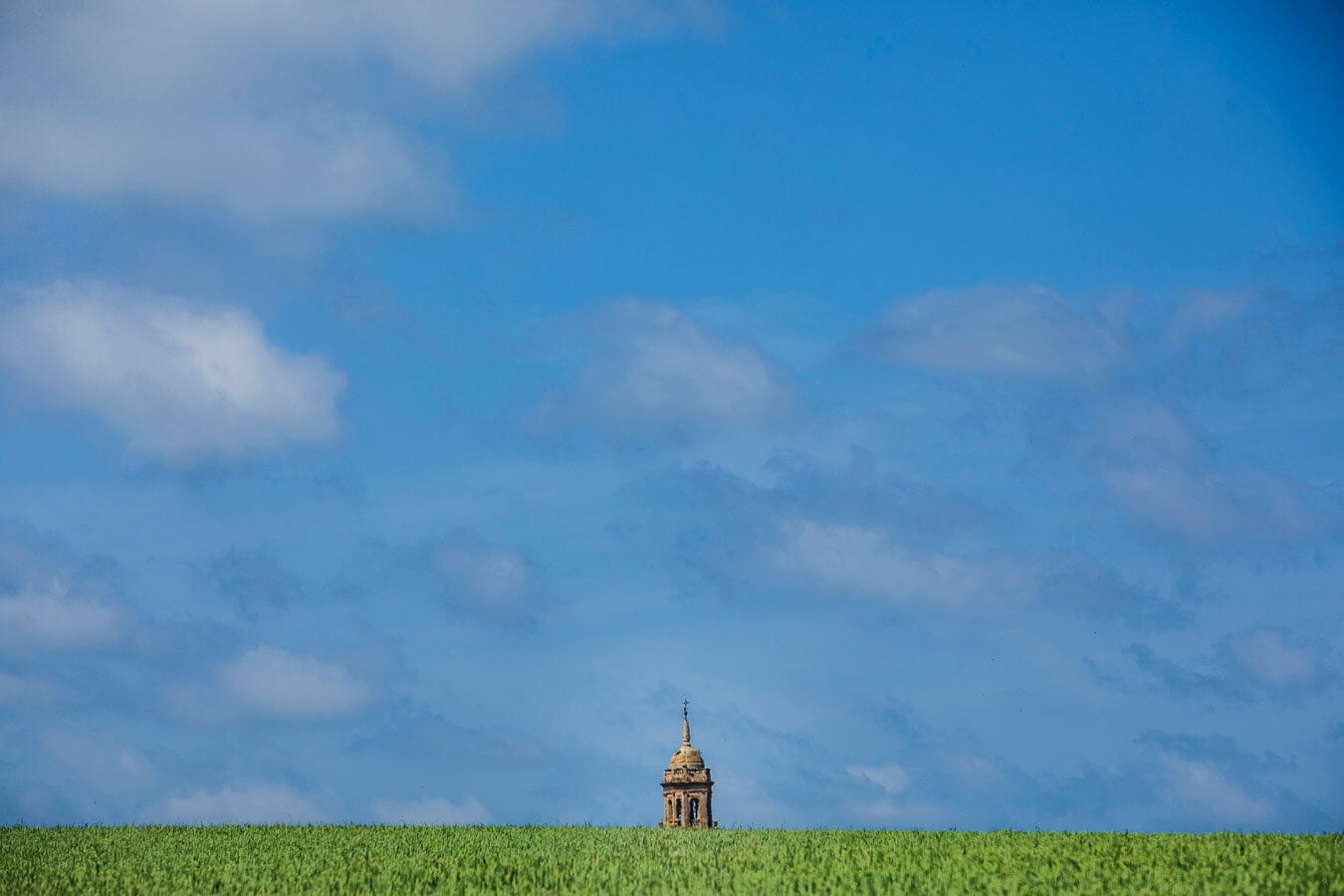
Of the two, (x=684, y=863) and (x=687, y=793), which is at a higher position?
(x=687, y=793)

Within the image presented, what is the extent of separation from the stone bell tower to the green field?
30.7 metres

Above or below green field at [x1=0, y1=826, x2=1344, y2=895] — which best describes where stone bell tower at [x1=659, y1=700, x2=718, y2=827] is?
above

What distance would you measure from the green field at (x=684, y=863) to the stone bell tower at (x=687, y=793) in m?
30.7

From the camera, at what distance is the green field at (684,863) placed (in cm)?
3478

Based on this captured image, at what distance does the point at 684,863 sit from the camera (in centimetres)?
4072

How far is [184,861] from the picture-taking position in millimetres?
43281

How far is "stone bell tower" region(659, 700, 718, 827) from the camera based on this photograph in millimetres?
82125

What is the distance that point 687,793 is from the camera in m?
82.8

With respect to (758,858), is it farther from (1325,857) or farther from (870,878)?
(1325,857)

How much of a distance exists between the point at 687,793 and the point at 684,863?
4298cm

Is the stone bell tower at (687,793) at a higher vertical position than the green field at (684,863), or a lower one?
higher

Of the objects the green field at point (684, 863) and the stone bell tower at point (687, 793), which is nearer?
the green field at point (684, 863)

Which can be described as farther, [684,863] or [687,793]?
[687,793]

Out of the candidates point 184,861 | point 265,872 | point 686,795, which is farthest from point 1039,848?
point 686,795
